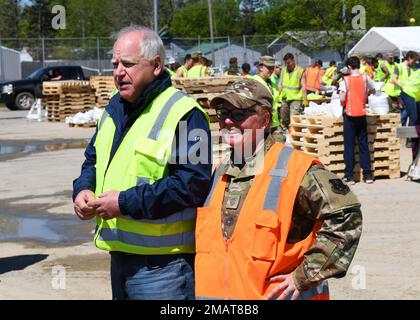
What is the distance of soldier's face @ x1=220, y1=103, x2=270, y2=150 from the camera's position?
3479mm

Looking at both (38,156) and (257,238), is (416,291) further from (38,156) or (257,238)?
(38,156)

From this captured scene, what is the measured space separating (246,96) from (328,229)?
65 cm

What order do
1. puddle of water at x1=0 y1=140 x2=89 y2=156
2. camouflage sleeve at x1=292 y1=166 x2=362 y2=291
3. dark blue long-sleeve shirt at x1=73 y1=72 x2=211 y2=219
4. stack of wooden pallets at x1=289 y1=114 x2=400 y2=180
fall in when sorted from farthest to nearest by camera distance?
puddle of water at x1=0 y1=140 x2=89 y2=156
stack of wooden pallets at x1=289 y1=114 x2=400 y2=180
dark blue long-sleeve shirt at x1=73 y1=72 x2=211 y2=219
camouflage sleeve at x1=292 y1=166 x2=362 y2=291

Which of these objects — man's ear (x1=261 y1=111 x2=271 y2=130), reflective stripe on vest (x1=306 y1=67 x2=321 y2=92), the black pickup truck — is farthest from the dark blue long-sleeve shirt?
the black pickup truck

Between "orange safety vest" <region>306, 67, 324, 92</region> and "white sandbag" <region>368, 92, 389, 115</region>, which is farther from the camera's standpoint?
"orange safety vest" <region>306, 67, 324, 92</region>

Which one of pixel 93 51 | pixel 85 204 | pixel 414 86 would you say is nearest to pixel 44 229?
pixel 85 204

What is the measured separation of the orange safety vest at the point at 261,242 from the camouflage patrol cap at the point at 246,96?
0.71ft

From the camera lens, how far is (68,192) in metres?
12.5

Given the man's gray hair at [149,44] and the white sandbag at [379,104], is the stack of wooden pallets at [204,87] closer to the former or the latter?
the white sandbag at [379,104]

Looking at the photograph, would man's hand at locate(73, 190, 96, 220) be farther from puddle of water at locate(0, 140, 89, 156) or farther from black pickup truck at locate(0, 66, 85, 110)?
black pickup truck at locate(0, 66, 85, 110)

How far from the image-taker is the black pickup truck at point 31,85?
35.0m

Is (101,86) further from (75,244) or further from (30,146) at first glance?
(75,244)

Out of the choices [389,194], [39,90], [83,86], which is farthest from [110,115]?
[39,90]

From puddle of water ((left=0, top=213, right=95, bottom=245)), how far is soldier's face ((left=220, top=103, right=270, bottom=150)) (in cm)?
598
